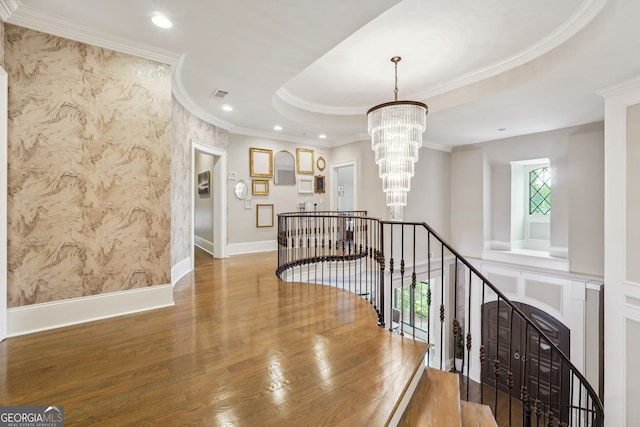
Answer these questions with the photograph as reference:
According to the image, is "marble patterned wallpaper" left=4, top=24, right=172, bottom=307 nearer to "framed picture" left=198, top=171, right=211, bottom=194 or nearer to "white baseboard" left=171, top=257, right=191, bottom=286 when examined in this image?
"white baseboard" left=171, top=257, right=191, bottom=286

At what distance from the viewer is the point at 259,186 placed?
6.96 metres

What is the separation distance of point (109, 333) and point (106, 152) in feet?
6.23

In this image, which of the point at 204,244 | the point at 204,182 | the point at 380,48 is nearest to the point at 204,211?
the point at 204,182

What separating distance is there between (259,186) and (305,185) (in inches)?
52.9

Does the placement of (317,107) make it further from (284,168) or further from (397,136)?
(397,136)

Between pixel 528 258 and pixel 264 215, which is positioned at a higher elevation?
pixel 264 215

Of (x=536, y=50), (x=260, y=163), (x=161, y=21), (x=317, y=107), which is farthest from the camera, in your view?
(x=260, y=163)

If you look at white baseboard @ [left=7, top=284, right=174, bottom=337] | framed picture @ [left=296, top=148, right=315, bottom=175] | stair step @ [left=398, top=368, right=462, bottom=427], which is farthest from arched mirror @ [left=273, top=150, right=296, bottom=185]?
stair step @ [left=398, top=368, right=462, bottom=427]

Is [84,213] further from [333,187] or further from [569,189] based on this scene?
[569,189]

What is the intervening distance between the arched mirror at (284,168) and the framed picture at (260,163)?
0.16m

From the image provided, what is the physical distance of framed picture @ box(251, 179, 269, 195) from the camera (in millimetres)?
6875

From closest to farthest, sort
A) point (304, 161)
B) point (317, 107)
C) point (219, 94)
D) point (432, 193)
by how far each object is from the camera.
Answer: point (219, 94) → point (317, 107) → point (304, 161) → point (432, 193)

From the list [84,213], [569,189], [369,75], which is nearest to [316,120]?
[369,75]

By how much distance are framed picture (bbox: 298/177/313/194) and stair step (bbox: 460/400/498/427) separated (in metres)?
5.87
